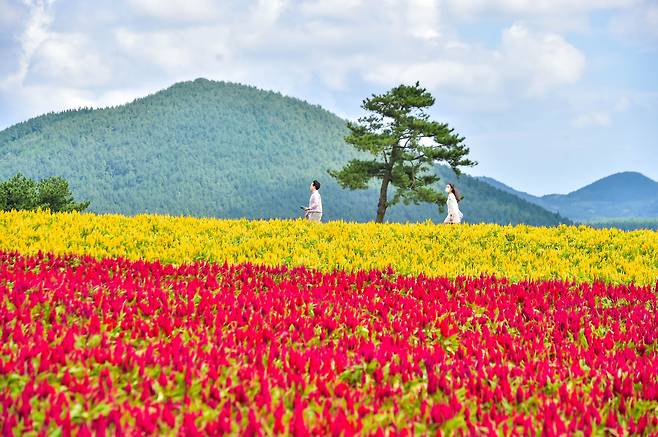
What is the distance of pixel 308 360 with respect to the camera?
20.0 ft

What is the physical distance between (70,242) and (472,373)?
1108 centimetres

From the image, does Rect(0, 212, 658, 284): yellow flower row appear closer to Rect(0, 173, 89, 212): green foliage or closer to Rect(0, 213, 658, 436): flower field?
Rect(0, 213, 658, 436): flower field

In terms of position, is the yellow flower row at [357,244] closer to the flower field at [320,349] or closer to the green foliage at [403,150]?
the flower field at [320,349]

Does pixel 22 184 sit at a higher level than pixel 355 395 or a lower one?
higher

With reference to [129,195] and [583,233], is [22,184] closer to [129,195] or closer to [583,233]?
[583,233]

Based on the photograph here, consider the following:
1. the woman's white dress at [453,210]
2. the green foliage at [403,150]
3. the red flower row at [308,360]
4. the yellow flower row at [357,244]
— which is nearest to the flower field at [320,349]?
the red flower row at [308,360]

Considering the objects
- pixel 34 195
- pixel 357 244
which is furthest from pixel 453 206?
pixel 34 195

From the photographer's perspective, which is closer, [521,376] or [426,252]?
[521,376]

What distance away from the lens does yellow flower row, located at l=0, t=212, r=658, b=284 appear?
43.7 ft

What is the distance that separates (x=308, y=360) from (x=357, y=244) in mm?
9356

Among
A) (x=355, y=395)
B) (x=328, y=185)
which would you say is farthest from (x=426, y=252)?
(x=328, y=185)

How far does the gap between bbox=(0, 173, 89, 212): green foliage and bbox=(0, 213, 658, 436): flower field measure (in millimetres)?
36020

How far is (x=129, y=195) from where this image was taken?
193 meters

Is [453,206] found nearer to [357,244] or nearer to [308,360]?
[357,244]
